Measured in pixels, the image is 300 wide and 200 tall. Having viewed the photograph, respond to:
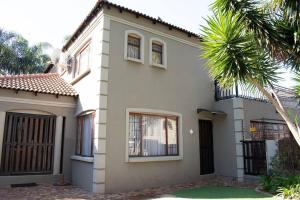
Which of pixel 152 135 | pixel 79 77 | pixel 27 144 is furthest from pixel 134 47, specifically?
pixel 27 144

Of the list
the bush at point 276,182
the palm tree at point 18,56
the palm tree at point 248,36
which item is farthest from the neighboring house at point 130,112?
the palm tree at point 18,56

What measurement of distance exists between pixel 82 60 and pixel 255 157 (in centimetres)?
1066

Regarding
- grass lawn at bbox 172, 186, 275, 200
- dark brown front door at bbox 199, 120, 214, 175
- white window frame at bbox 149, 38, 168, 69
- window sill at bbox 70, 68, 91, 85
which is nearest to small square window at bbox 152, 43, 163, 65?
white window frame at bbox 149, 38, 168, 69

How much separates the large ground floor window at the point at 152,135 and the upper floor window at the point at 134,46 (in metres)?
2.84

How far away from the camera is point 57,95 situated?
13.7m

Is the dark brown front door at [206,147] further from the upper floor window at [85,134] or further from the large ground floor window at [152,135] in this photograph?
the upper floor window at [85,134]

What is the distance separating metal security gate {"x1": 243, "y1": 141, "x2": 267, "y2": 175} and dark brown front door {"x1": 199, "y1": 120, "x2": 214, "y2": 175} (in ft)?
6.86

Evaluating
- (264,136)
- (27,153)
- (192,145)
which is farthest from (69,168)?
(264,136)

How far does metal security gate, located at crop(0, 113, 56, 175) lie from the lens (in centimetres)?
1241

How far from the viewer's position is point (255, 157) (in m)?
12.9

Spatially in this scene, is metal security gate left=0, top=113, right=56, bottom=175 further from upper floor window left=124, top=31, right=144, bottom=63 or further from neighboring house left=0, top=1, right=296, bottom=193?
upper floor window left=124, top=31, right=144, bottom=63

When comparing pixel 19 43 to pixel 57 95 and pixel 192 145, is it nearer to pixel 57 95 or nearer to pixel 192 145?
pixel 57 95

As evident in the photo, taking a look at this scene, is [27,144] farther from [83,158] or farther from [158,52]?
[158,52]

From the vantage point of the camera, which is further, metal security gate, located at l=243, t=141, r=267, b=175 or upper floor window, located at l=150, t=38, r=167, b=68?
upper floor window, located at l=150, t=38, r=167, b=68
